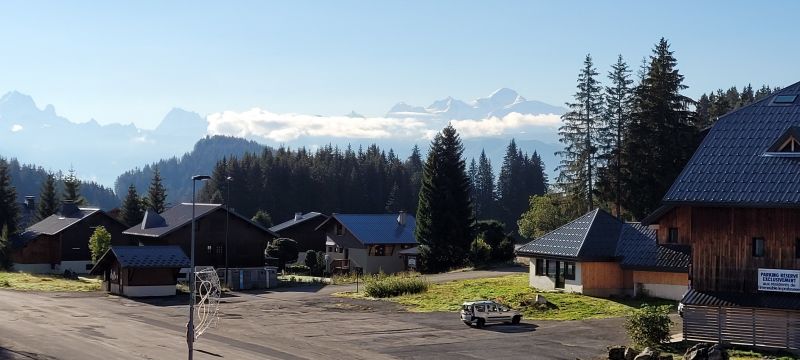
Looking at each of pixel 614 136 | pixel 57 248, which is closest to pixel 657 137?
pixel 614 136

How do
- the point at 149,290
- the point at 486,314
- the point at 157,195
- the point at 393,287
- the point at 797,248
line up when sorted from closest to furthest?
the point at 797,248, the point at 486,314, the point at 393,287, the point at 149,290, the point at 157,195

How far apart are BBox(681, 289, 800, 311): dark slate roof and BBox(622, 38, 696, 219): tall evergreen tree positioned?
3656cm

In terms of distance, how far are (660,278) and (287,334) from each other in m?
23.7

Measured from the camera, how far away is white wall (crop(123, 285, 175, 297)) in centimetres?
6612

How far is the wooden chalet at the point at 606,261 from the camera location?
5350 cm

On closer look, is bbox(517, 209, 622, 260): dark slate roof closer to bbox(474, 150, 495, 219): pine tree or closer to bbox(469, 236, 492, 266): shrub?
bbox(469, 236, 492, 266): shrub

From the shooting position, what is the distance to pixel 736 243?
130 ft

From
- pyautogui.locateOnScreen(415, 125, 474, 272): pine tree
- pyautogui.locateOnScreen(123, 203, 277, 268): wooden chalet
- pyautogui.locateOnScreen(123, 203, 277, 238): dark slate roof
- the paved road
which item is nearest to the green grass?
pyautogui.locateOnScreen(123, 203, 277, 238): dark slate roof

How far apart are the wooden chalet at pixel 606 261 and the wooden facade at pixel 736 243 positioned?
1201 cm

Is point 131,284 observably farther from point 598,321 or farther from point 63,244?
point 598,321

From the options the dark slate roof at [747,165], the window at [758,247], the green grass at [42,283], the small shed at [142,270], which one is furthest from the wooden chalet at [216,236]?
the window at [758,247]

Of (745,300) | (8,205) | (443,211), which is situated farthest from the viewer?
(8,205)

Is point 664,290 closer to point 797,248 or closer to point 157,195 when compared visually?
point 797,248

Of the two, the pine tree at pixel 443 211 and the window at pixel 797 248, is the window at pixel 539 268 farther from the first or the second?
the window at pixel 797 248
